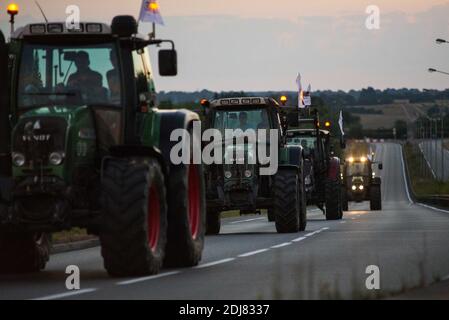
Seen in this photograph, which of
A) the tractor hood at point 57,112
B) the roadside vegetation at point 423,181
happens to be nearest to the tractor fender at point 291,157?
the tractor hood at point 57,112

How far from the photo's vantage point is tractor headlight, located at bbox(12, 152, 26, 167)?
1489 centimetres

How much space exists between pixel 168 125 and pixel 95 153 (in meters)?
1.35

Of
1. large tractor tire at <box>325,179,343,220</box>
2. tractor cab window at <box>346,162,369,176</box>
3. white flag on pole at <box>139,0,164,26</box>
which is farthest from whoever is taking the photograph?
tractor cab window at <box>346,162,369,176</box>

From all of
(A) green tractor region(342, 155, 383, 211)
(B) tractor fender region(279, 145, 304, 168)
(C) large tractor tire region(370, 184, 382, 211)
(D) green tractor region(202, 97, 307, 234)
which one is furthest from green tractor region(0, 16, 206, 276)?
(A) green tractor region(342, 155, 383, 211)

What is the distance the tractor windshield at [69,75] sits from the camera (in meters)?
16.0

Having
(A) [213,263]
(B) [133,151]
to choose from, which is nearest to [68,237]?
(A) [213,263]

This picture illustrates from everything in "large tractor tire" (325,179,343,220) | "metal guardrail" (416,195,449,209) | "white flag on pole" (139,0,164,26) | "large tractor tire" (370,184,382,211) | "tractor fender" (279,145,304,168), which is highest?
"white flag on pole" (139,0,164,26)

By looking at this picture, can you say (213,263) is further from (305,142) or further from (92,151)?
(305,142)

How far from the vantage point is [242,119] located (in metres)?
30.3

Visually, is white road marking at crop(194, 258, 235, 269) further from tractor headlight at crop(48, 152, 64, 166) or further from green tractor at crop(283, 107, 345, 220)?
green tractor at crop(283, 107, 345, 220)

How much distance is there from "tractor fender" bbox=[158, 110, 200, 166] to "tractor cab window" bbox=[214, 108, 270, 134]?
1301cm

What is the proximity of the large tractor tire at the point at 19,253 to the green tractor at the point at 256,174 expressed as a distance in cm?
1228

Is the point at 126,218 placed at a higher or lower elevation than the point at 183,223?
higher

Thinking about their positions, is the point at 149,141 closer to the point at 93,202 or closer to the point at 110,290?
the point at 93,202
